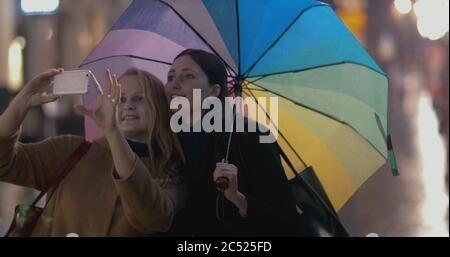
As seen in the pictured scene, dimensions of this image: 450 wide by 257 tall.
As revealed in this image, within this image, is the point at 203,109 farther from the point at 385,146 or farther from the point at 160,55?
the point at 385,146

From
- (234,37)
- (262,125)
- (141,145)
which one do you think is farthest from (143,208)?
(234,37)

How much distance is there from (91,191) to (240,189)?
2.34 ft

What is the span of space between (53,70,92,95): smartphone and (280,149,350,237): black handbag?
1.00 metres

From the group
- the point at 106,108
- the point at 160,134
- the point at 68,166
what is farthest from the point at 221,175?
the point at 68,166

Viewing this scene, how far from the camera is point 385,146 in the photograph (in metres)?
4.01

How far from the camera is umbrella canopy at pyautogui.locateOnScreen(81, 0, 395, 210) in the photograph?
391 cm

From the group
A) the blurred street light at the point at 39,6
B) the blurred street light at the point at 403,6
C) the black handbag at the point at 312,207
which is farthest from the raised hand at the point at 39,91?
the blurred street light at the point at 403,6

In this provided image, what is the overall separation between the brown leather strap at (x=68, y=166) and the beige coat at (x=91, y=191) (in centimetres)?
2

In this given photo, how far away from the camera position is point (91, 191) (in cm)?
392

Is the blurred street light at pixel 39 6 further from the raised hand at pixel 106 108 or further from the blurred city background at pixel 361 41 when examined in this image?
the raised hand at pixel 106 108

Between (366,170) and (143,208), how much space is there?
113 cm

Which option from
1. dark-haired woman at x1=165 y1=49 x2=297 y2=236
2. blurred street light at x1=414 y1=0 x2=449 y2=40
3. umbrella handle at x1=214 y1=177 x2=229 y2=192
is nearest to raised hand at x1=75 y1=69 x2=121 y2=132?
dark-haired woman at x1=165 y1=49 x2=297 y2=236

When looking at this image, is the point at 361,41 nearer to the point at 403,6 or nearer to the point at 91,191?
the point at 403,6

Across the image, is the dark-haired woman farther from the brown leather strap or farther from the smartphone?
the brown leather strap
